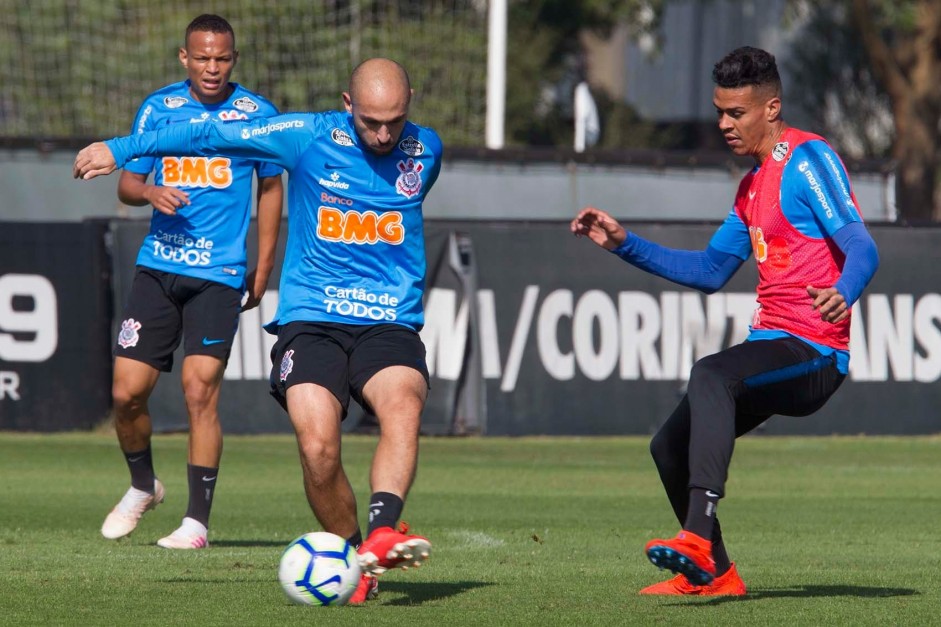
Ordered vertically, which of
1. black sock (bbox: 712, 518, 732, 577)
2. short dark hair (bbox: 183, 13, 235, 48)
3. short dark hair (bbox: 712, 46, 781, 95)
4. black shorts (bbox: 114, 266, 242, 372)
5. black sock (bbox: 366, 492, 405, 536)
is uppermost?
short dark hair (bbox: 183, 13, 235, 48)

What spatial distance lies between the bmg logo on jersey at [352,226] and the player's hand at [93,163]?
83 cm

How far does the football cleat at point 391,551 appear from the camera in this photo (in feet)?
18.1

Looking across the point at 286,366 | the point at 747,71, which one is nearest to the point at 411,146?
the point at 286,366

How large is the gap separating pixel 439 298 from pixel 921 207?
2210cm

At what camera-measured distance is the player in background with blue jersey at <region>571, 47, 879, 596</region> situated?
585 cm

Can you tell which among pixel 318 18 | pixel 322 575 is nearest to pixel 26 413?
pixel 322 575

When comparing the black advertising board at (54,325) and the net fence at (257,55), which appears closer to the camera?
the black advertising board at (54,325)

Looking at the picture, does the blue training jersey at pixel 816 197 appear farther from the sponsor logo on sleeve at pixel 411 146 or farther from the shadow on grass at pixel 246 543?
the shadow on grass at pixel 246 543

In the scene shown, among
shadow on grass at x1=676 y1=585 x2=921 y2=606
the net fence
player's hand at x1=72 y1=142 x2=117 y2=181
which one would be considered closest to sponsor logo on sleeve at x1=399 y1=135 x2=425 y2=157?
player's hand at x1=72 y1=142 x2=117 y2=181

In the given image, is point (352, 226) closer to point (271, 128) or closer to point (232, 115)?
point (271, 128)

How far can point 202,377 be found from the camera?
7.83 m

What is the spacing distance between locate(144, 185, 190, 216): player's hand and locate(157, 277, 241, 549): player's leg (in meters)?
0.60

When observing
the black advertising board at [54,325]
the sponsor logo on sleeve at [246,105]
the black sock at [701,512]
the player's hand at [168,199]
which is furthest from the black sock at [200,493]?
the black advertising board at [54,325]

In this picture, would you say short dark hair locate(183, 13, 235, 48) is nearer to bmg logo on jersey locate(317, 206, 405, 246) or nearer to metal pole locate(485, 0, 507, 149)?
bmg logo on jersey locate(317, 206, 405, 246)
